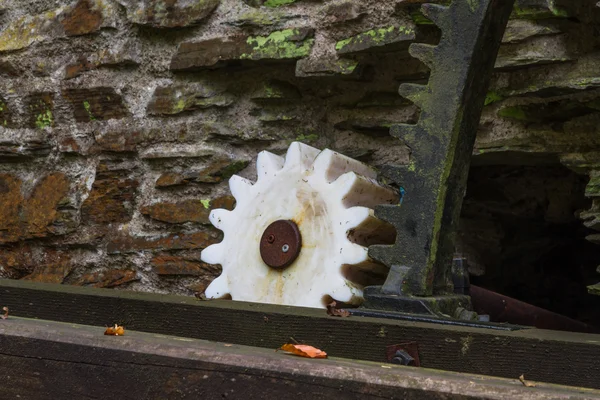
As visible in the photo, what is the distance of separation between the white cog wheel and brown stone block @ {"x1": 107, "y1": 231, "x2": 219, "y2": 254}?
27 cm

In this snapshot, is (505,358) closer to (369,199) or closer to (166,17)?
(369,199)

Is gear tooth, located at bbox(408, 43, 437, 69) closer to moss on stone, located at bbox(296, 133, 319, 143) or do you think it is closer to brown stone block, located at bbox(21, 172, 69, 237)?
moss on stone, located at bbox(296, 133, 319, 143)

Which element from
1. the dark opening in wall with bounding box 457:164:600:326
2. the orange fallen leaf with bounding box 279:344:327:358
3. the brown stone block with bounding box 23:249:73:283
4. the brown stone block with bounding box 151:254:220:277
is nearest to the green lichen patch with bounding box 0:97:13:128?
the brown stone block with bounding box 23:249:73:283

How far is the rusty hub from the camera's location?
152cm

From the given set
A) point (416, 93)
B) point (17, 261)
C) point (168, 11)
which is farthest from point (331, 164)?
point (17, 261)

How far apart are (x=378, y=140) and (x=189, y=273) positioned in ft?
1.86

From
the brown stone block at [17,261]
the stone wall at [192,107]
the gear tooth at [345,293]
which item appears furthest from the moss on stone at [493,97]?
the brown stone block at [17,261]

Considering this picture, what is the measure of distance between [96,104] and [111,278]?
0.46m

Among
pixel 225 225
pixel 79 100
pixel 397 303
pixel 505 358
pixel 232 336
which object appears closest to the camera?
pixel 505 358

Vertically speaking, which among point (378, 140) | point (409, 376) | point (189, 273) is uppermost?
point (378, 140)

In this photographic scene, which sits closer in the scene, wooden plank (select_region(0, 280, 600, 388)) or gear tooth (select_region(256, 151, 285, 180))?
wooden plank (select_region(0, 280, 600, 388))

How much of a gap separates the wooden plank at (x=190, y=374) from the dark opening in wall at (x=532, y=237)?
1.34 m

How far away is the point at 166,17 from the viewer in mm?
2010

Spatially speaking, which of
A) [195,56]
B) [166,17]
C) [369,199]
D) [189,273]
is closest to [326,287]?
[369,199]
